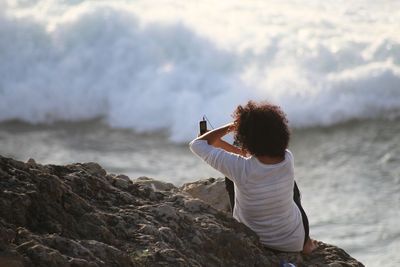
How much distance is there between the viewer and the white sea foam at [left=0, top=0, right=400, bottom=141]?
1430 cm

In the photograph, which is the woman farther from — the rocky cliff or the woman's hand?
the rocky cliff

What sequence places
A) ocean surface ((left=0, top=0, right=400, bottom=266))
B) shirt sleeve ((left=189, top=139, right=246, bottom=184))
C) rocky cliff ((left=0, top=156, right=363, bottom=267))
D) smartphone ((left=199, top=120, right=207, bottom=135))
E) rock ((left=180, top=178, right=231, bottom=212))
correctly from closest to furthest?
rocky cliff ((left=0, top=156, right=363, bottom=267)) → shirt sleeve ((left=189, top=139, right=246, bottom=184)) → smartphone ((left=199, top=120, right=207, bottom=135)) → rock ((left=180, top=178, right=231, bottom=212)) → ocean surface ((left=0, top=0, right=400, bottom=266))

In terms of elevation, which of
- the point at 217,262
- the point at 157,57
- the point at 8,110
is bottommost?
the point at 217,262

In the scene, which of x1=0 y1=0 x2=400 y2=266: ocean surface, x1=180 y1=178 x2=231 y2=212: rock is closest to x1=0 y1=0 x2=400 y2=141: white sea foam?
x1=0 y1=0 x2=400 y2=266: ocean surface

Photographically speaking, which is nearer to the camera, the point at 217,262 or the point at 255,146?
the point at 217,262

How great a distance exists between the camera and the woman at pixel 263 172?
5219mm

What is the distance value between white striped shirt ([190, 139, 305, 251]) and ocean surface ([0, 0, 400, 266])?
5865mm

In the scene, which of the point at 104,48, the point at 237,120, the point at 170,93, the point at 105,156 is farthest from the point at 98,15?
the point at 237,120

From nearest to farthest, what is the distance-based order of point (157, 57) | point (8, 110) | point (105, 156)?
1. point (105, 156)
2. point (8, 110)
3. point (157, 57)

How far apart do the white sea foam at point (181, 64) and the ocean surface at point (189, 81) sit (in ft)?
0.07

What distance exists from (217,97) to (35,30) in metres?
3.25

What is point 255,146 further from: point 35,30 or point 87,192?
point 35,30

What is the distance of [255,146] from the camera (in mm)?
5238

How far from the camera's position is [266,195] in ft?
17.5
